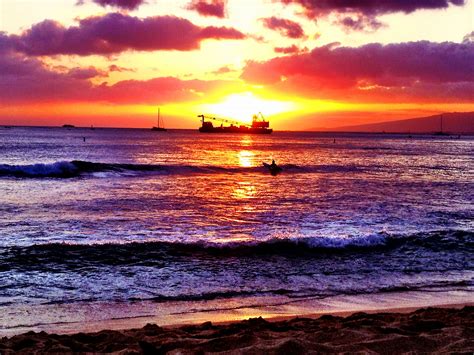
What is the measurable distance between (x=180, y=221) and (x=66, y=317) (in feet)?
31.9

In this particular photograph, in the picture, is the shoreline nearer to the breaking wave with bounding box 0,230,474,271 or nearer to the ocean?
the ocean

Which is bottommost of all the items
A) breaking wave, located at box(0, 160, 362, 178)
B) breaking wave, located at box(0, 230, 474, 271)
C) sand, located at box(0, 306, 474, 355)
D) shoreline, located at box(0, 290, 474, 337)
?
shoreline, located at box(0, 290, 474, 337)

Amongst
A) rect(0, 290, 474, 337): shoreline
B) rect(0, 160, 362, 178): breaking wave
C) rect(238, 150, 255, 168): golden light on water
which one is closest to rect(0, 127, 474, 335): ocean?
rect(0, 290, 474, 337): shoreline

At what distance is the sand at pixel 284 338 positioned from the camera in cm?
582

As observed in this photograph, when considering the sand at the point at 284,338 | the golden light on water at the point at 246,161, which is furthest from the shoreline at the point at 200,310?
the golden light on water at the point at 246,161

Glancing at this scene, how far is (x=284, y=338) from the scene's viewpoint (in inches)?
245

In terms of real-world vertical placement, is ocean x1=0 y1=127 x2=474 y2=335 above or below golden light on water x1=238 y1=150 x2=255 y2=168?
below

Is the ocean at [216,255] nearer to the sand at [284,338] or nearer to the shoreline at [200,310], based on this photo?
the shoreline at [200,310]

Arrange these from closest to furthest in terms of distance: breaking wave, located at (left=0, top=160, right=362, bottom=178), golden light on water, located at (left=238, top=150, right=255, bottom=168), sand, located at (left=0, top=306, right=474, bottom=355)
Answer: sand, located at (left=0, top=306, right=474, bottom=355) → breaking wave, located at (left=0, top=160, right=362, bottom=178) → golden light on water, located at (left=238, top=150, right=255, bottom=168)

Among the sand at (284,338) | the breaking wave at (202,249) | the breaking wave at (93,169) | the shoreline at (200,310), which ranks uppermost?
the breaking wave at (93,169)

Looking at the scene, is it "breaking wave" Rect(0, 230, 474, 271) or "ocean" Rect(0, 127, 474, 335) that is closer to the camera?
"ocean" Rect(0, 127, 474, 335)

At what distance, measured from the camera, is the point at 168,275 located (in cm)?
1095

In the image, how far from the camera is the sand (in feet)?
19.1

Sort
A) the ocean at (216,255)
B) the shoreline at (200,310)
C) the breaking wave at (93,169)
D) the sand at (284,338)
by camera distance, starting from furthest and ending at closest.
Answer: the breaking wave at (93,169), the ocean at (216,255), the shoreline at (200,310), the sand at (284,338)
